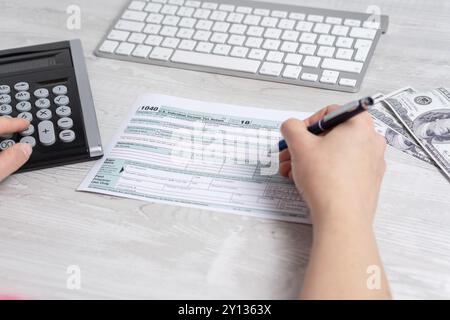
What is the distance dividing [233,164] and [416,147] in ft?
0.74

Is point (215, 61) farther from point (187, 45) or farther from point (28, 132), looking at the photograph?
point (28, 132)

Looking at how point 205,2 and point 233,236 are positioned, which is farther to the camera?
point 205,2

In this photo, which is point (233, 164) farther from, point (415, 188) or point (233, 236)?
point (415, 188)

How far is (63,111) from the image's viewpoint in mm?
778

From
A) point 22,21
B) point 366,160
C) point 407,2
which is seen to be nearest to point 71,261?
point 366,160

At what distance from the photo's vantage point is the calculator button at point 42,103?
30.9 inches

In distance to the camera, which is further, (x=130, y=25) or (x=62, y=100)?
(x=130, y=25)

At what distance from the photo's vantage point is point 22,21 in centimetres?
103

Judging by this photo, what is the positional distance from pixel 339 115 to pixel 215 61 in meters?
0.28

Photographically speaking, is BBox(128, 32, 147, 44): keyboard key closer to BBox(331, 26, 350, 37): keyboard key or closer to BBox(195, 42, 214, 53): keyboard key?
BBox(195, 42, 214, 53): keyboard key

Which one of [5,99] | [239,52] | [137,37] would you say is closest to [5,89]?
[5,99]

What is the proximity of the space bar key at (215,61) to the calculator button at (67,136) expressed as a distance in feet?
0.71
